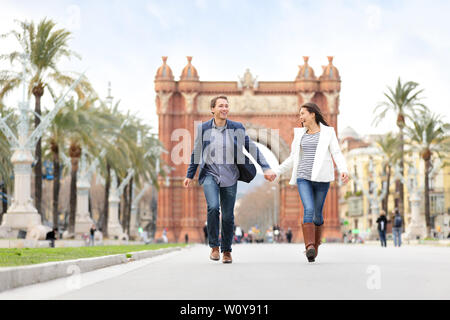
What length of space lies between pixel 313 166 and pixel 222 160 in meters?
1.17

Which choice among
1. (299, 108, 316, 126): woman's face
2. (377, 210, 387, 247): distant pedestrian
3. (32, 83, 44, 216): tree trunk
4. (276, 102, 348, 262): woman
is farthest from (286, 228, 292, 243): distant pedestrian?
(299, 108, 316, 126): woman's face

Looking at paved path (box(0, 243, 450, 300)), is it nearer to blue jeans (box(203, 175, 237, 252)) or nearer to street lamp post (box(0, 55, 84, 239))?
blue jeans (box(203, 175, 237, 252))

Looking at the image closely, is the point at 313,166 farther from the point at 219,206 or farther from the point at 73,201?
the point at 73,201

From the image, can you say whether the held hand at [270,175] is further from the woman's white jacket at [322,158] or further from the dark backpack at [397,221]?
the dark backpack at [397,221]

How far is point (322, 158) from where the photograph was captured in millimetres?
9773

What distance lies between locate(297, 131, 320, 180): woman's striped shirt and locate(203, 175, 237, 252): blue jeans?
2.92ft

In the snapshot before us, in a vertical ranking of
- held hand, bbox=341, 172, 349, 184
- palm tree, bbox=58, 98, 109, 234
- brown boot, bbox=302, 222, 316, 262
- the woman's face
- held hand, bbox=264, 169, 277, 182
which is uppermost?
palm tree, bbox=58, 98, 109, 234

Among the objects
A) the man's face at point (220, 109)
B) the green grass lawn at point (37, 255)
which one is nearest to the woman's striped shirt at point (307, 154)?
the man's face at point (220, 109)

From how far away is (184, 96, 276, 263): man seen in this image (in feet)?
31.8

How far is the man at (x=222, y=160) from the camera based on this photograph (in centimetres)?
968

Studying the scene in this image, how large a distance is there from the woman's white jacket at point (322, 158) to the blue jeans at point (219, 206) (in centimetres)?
70

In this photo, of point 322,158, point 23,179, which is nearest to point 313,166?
point 322,158
